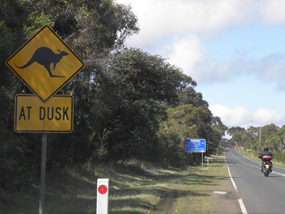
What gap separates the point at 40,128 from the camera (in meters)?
4.36

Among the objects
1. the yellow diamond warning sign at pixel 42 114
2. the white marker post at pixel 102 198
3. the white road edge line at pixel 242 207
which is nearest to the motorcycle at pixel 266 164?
the white road edge line at pixel 242 207

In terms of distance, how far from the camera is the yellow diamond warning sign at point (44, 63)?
4.41m

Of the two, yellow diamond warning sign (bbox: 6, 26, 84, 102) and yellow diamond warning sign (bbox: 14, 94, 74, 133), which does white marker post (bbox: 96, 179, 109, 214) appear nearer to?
yellow diamond warning sign (bbox: 14, 94, 74, 133)

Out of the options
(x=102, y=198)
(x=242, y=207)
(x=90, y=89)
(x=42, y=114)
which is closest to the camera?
(x=42, y=114)

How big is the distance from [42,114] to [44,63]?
0.76 m

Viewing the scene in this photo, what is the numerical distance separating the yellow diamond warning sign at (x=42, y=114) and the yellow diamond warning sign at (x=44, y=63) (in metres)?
0.12

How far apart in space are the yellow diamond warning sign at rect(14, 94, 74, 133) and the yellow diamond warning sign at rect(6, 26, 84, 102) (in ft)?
0.40

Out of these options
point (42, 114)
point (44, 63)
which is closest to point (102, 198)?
point (42, 114)

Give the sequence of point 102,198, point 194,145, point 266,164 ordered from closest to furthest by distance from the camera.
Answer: point 102,198, point 266,164, point 194,145

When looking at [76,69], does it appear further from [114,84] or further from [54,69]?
[114,84]

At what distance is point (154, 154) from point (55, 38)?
26.3m

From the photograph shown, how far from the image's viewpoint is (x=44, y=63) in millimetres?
4508

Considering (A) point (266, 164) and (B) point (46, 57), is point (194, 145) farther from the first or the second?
(B) point (46, 57)

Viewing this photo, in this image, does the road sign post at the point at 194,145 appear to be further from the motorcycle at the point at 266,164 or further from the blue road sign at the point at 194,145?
the motorcycle at the point at 266,164
